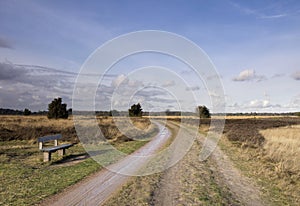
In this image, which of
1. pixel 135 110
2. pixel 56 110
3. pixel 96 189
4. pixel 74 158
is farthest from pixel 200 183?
pixel 135 110

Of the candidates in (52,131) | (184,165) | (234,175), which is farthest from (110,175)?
(52,131)

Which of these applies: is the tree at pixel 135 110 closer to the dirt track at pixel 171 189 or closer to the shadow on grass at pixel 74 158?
the shadow on grass at pixel 74 158

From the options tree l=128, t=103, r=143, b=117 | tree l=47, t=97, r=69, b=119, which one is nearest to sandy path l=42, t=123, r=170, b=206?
tree l=47, t=97, r=69, b=119

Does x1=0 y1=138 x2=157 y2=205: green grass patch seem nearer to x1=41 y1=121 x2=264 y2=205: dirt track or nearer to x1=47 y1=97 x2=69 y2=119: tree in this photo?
x1=41 y1=121 x2=264 y2=205: dirt track

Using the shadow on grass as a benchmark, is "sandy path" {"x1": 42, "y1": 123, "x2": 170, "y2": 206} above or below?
below

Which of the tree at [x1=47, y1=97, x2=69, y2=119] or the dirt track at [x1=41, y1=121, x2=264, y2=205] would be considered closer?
the dirt track at [x1=41, y1=121, x2=264, y2=205]

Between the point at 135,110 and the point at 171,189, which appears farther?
the point at 135,110

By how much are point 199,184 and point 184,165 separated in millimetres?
3120

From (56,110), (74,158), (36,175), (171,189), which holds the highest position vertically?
(56,110)

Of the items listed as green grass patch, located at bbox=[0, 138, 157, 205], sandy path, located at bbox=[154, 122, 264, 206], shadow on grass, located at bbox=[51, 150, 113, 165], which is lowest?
sandy path, located at bbox=[154, 122, 264, 206]

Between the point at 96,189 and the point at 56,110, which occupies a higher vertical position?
the point at 56,110

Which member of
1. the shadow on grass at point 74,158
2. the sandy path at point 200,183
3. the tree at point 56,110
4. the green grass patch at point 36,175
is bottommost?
the sandy path at point 200,183

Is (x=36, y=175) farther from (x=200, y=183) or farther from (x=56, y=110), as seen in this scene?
(x=56, y=110)

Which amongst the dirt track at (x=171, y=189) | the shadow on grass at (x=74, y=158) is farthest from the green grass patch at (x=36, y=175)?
the dirt track at (x=171, y=189)
